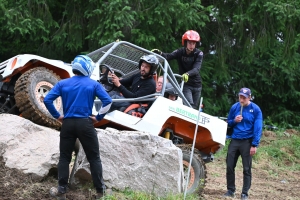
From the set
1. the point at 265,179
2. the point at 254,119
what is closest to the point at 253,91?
the point at 265,179

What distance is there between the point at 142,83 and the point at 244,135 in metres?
1.67

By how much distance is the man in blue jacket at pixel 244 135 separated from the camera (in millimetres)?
8766

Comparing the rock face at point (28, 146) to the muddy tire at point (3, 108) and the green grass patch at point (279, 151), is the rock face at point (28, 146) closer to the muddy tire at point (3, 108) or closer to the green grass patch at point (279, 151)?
the muddy tire at point (3, 108)

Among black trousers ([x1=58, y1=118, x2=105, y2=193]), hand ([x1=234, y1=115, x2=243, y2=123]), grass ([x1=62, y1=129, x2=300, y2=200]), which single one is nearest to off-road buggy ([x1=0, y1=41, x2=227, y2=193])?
hand ([x1=234, y1=115, x2=243, y2=123])

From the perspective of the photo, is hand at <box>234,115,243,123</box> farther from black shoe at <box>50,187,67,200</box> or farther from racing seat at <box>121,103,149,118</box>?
black shoe at <box>50,187,67,200</box>

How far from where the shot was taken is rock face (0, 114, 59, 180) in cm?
708

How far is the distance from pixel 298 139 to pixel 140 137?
8.75 m

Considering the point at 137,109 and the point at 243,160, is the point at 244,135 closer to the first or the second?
the point at 243,160

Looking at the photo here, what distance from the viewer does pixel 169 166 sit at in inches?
292

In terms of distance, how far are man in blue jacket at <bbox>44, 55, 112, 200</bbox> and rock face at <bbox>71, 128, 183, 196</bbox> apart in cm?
45

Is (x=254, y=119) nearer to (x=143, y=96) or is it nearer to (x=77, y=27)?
(x=143, y=96)

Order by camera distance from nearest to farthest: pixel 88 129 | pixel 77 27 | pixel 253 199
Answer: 1. pixel 88 129
2. pixel 253 199
3. pixel 77 27

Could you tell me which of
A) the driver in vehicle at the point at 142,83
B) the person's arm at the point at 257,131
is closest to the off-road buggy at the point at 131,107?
the driver in vehicle at the point at 142,83

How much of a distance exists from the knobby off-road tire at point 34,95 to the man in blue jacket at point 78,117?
229cm
